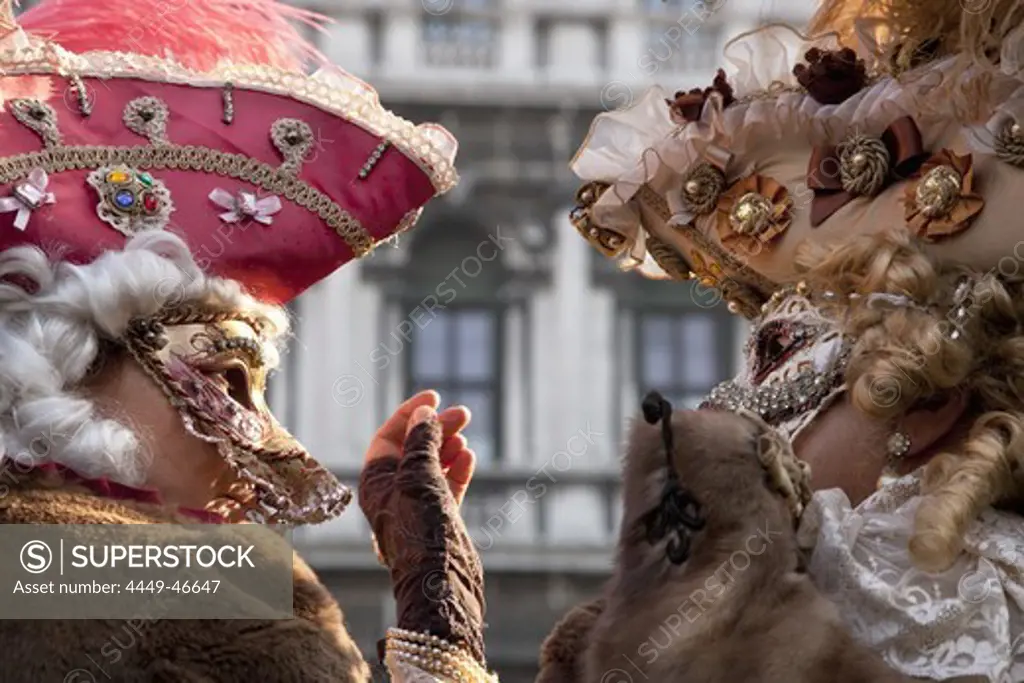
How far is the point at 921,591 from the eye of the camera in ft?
6.24

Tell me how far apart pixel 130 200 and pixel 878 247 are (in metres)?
0.88

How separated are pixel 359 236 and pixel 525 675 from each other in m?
8.32

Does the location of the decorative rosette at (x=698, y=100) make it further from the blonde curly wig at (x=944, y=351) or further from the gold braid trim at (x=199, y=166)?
the gold braid trim at (x=199, y=166)

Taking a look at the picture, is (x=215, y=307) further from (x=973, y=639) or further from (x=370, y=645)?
(x=370, y=645)

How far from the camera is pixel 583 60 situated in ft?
40.3

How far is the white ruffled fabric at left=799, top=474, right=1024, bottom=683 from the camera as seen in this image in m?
1.87

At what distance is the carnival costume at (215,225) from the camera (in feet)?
7.79

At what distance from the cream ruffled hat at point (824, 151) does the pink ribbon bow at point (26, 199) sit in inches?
23.6

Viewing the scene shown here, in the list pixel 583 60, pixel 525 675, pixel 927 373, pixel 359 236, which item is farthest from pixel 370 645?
pixel 927 373

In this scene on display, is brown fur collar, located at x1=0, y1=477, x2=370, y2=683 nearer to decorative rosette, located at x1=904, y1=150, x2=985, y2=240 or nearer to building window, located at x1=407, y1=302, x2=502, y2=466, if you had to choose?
decorative rosette, located at x1=904, y1=150, x2=985, y2=240

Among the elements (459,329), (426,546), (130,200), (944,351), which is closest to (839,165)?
(944,351)

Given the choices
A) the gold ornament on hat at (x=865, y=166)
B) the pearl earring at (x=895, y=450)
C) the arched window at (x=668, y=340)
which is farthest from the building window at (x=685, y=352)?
the pearl earring at (x=895, y=450)

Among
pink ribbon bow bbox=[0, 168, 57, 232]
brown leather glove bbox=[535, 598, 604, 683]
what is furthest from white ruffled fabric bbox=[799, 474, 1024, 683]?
pink ribbon bow bbox=[0, 168, 57, 232]

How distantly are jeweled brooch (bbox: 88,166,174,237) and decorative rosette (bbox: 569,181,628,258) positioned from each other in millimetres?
471
